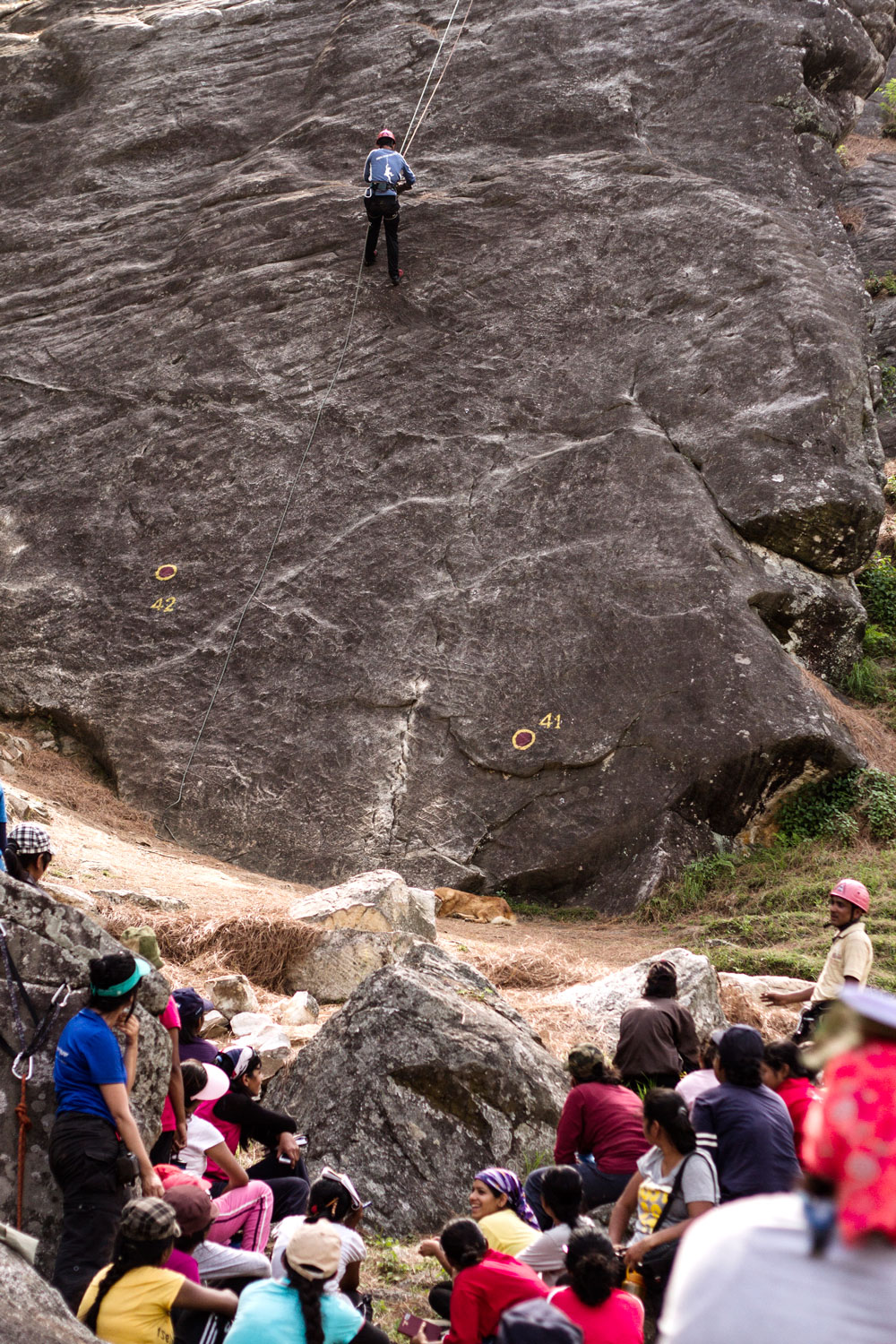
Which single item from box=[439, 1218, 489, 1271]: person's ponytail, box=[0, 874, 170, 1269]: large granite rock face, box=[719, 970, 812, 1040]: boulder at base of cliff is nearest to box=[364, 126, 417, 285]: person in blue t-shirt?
box=[719, 970, 812, 1040]: boulder at base of cliff

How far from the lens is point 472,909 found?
12.0 metres

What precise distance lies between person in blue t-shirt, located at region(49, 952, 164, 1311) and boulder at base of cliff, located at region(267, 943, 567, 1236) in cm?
166

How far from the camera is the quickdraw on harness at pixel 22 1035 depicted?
443cm

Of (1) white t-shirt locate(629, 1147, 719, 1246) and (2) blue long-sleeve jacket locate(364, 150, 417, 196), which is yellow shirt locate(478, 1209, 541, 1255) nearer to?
(1) white t-shirt locate(629, 1147, 719, 1246)

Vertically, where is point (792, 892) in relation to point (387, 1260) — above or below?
below

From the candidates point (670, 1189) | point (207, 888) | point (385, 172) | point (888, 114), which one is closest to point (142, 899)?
point (207, 888)

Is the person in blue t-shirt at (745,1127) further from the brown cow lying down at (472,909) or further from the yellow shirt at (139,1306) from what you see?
the brown cow lying down at (472,909)

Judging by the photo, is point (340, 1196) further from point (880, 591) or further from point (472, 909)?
point (880, 591)

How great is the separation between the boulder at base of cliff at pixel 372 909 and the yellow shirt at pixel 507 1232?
15.1 feet

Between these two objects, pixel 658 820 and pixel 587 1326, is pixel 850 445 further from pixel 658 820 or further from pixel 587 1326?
pixel 587 1326

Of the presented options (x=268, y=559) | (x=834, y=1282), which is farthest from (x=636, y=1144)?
(x=268, y=559)

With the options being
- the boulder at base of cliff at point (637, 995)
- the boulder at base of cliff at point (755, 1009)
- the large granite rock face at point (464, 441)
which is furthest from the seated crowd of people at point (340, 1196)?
the large granite rock face at point (464, 441)

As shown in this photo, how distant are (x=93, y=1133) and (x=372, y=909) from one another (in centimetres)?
508

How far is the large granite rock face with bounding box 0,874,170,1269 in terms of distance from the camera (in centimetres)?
448
